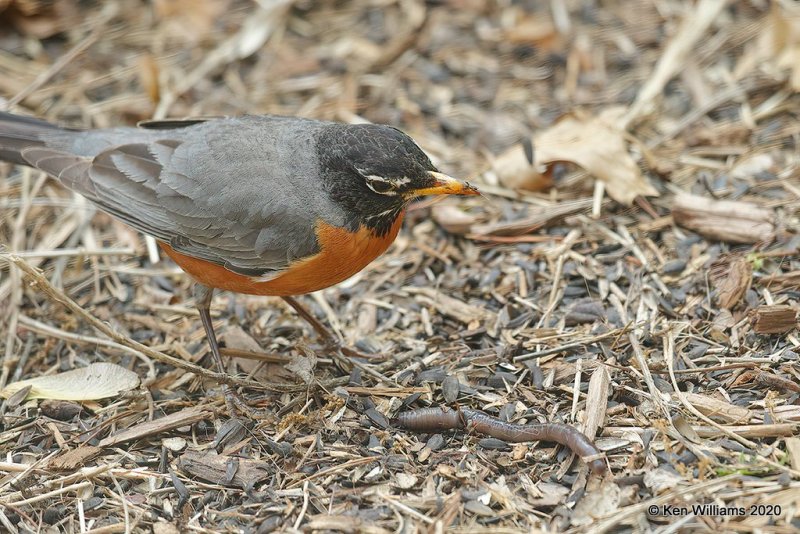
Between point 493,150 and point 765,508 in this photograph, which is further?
point 493,150

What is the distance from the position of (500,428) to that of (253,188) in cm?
208

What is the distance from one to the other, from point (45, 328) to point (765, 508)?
4.51 metres

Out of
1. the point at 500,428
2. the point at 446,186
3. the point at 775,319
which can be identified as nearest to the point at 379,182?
the point at 446,186

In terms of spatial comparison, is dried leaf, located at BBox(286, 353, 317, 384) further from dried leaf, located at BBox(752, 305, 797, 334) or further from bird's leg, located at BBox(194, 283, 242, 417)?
dried leaf, located at BBox(752, 305, 797, 334)

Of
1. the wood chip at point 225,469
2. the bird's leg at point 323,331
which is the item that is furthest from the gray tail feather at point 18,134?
the wood chip at point 225,469

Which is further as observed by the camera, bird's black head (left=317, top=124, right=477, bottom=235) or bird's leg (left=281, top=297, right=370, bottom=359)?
bird's leg (left=281, top=297, right=370, bottom=359)

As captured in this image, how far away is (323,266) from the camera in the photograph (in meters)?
5.04

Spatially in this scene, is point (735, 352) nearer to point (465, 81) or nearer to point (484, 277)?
point (484, 277)

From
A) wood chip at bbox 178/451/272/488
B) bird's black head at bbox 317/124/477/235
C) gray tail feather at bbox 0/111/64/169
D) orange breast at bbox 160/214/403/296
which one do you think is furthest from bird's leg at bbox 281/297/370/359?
gray tail feather at bbox 0/111/64/169

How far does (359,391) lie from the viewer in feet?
16.8

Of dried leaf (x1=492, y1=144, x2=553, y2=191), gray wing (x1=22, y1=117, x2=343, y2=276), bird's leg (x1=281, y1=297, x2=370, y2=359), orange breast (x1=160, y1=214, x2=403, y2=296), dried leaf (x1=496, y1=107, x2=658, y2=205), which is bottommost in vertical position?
bird's leg (x1=281, y1=297, x2=370, y2=359)

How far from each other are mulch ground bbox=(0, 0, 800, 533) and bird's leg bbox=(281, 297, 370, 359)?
93 millimetres

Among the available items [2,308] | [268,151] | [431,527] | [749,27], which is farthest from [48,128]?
[749,27]

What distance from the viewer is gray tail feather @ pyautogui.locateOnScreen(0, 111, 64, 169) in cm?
584
